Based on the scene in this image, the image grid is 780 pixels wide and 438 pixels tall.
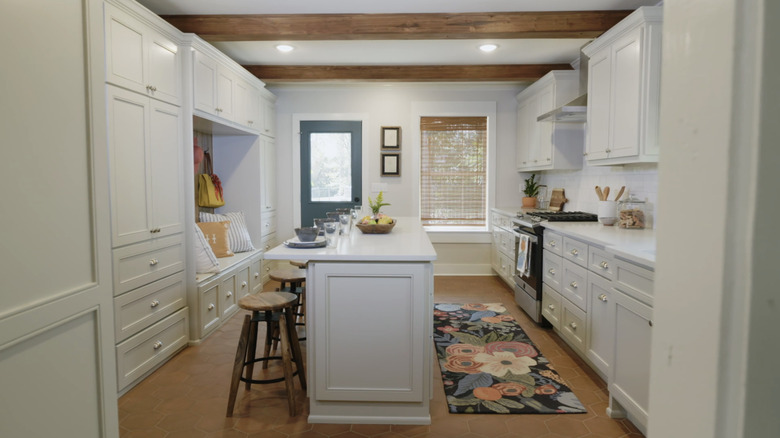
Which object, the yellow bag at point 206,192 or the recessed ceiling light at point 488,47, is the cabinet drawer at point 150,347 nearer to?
the yellow bag at point 206,192

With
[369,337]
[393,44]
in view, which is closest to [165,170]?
[369,337]

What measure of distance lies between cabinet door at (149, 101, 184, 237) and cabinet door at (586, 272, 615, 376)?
2906 millimetres

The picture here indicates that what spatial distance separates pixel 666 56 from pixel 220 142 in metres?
5.34

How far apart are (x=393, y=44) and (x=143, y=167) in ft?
8.97

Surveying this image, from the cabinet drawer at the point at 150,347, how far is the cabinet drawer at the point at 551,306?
2.92 m

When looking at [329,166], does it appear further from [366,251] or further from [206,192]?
[366,251]

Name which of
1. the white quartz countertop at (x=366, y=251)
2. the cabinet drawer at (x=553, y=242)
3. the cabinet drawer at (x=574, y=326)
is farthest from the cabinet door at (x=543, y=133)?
the white quartz countertop at (x=366, y=251)

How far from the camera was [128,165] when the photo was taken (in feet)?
9.42

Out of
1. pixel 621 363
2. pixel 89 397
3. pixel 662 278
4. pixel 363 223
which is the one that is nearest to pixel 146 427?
pixel 89 397

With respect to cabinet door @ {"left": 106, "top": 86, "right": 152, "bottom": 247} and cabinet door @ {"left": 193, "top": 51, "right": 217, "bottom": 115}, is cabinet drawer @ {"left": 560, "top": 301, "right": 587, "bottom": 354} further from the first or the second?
cabinet door @ {"left": 193, "top": 51, "right": 217, "bottom": 115}

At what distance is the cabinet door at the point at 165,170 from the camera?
3.14 meters

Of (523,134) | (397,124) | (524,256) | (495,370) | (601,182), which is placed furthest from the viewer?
(397,124)

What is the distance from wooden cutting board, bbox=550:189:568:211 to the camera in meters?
5.39

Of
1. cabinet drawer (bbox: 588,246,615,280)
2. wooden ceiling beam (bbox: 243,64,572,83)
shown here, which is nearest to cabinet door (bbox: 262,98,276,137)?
wooden ceiling beam (bbox: 243,64,572,83)
